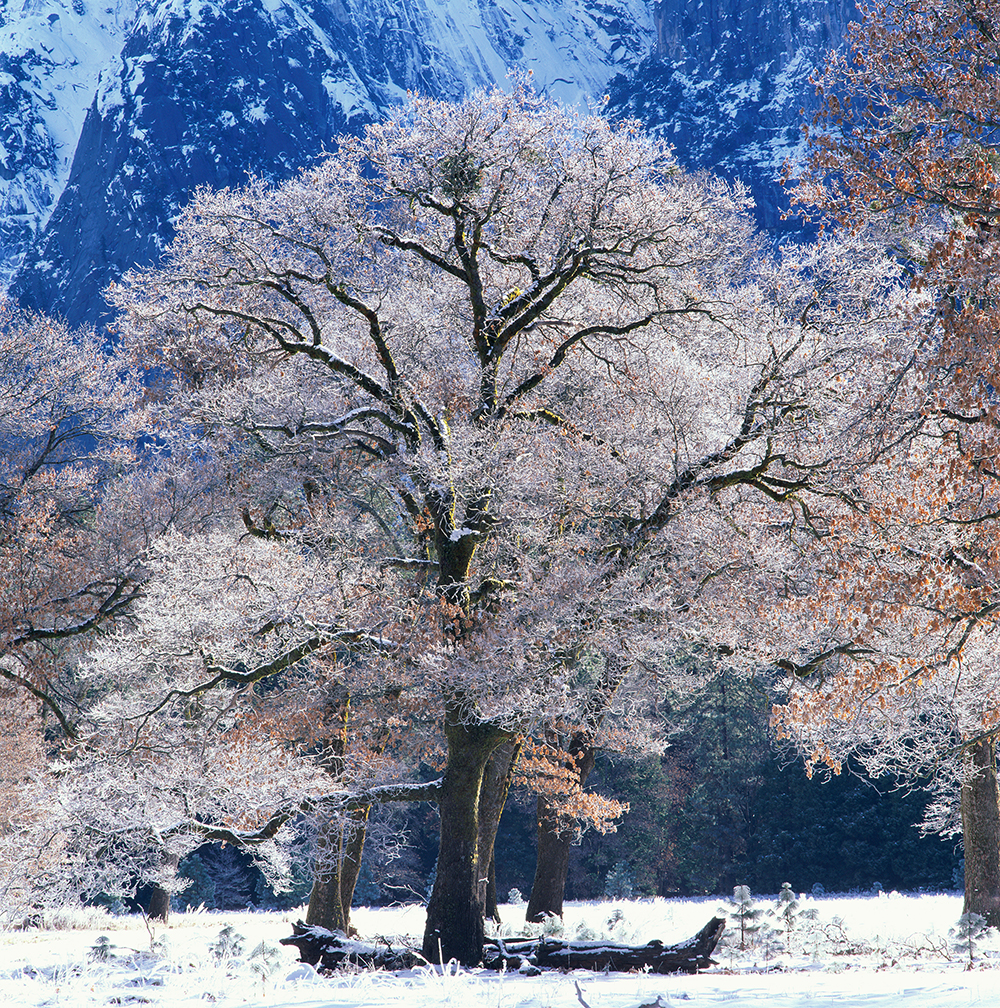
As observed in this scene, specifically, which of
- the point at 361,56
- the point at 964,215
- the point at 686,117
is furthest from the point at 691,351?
the point at 361,56

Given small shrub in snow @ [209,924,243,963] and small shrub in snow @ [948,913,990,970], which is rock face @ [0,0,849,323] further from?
small shrub in snow @ [209,924,243,963]

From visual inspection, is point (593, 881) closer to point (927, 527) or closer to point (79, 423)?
point (79, 423)

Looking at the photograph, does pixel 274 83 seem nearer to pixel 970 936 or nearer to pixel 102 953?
pixel 102 953

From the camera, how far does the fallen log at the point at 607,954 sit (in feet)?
32.9

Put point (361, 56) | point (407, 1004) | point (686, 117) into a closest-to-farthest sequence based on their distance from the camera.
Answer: point (407, 1004), point (686, 117), point (361, 56)

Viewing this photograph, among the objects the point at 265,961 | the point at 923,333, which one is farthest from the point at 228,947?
the point at 923,333

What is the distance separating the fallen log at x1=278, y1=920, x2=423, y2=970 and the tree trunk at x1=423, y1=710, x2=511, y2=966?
12.7 inches

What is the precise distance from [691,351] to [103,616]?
33.6 ft

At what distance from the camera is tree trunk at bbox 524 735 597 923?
15984mm

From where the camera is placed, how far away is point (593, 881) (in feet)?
118

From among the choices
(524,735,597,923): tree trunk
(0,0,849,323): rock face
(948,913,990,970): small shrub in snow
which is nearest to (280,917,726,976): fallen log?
(948,913,990,970): small shrub in snow

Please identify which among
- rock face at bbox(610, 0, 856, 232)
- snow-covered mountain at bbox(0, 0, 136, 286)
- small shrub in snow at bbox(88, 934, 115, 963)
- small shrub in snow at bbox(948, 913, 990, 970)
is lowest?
small shrub in snow at bbox(88, 934, 115, 963)

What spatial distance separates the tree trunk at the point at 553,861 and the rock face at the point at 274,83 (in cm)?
7677

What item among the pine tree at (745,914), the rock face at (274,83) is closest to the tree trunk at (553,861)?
the pine tree at (745,914)
